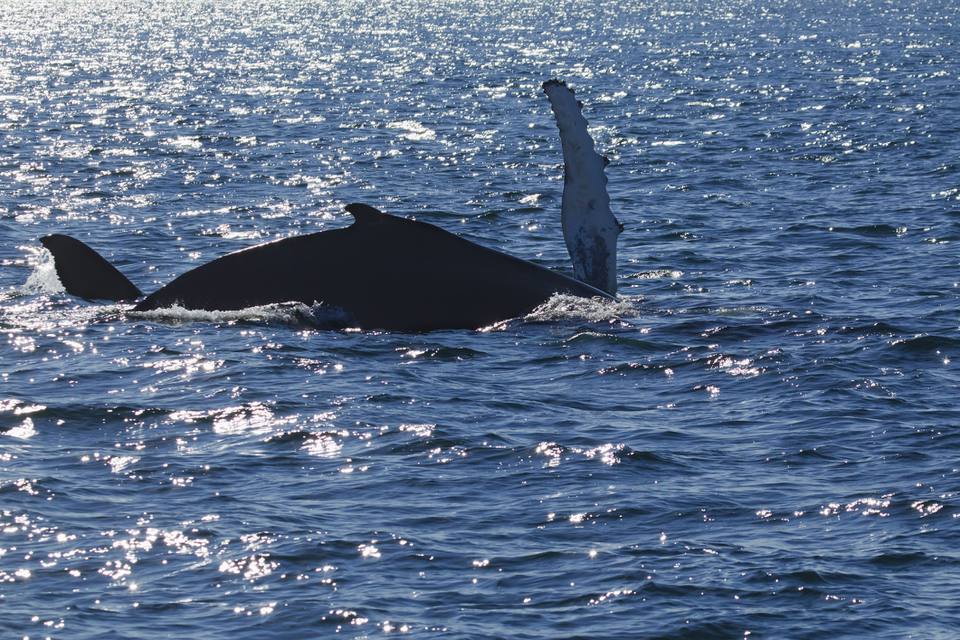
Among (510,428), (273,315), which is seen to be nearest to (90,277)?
(273,315)

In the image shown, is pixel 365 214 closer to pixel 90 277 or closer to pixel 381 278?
pixel 381 278

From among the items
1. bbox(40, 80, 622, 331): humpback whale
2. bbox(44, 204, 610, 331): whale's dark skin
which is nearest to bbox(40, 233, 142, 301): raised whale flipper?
bbox(40, 80, 622, 331): humpback whale

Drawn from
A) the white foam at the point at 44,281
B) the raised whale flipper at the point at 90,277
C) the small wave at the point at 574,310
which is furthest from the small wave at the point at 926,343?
the white foam at the point at 44,281

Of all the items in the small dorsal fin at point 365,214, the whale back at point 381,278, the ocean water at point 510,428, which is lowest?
the ocean water at point 510,428

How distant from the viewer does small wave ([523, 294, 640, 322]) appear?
56.4 feet

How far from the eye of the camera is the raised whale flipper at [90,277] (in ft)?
59.0

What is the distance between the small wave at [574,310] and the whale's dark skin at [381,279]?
8 cm

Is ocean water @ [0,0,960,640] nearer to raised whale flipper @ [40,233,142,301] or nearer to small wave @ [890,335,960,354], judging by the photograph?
small wave @ [890,335,960,354]

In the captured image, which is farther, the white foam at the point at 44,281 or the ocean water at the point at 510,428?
the white foam at the point at 44,281

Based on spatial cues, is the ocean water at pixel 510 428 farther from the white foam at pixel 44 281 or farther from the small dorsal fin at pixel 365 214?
the small dorsal fin at pixel 365 214

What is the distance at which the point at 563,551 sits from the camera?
1086 cm

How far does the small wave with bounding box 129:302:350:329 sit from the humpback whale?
64 mm

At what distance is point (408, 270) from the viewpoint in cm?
1645

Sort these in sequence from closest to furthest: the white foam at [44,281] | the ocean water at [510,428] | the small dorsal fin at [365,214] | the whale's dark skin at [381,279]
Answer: the ocean water at [510,428] → the small dorsal fin at [365,214] → the whale's dark skin at [381,279] → the white foam at [44,281]
